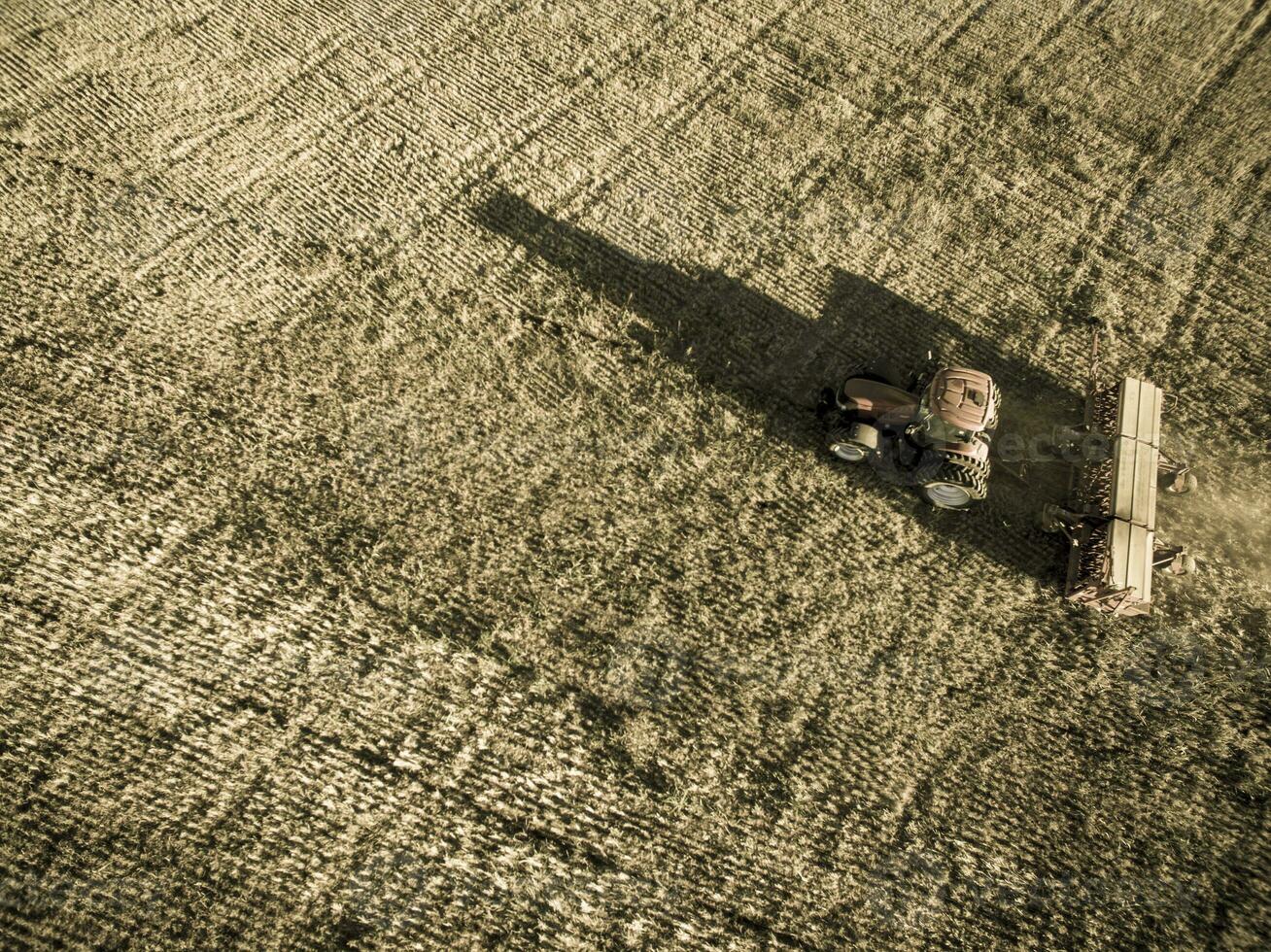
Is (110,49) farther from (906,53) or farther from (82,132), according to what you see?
(906,53)

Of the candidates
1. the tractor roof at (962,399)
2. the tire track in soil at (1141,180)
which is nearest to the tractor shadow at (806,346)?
the tractor roof at (962,399)

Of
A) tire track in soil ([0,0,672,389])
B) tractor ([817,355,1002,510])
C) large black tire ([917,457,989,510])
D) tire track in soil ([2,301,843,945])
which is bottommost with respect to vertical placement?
tire track in soil ([2,301,843,945])

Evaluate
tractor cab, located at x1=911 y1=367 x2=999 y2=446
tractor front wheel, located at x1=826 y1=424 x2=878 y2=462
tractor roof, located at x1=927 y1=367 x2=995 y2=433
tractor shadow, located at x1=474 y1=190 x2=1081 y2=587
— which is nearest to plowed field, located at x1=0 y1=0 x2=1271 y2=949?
tractor shadow, located at x1=474 y1=190 x2=1081 y2=587

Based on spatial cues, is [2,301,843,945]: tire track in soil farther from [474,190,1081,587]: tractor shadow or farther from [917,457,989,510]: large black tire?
[917,457,989,510]: large black tire

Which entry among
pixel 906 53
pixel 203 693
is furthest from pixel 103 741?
pixel 906 53

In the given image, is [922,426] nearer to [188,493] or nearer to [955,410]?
[955,410]

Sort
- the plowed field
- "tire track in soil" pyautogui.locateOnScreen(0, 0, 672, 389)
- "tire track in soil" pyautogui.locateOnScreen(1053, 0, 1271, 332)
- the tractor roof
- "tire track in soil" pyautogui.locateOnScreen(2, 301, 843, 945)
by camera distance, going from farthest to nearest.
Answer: "tire track in soil" pyautogui.locateOnScreen(1053, 0, 1271, 332) → "tire track in soil" pyautogui.locateOnScreen(0, 0, 672, 389) → "tire track in soil" pyautogui.locateOnScreen(2, 301, 843, 945) → the tractor roof → the plowed field

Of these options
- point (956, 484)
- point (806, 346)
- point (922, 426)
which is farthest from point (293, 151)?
point (956, 484)
